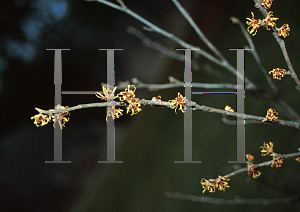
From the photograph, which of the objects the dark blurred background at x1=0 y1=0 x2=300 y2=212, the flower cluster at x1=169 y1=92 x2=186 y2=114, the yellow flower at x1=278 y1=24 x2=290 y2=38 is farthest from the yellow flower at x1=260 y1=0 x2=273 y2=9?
the dark blurred background at x1=0 y1=0 x2=300 y2=212

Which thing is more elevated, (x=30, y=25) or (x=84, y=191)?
(x=30, y=25)

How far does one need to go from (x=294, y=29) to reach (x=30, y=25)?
1995mm

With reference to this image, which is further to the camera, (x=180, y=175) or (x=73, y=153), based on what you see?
(x=73, y=153)

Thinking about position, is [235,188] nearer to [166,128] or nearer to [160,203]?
[160,203]

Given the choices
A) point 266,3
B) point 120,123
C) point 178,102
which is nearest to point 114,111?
point 178,102

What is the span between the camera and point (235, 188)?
137 centimetres

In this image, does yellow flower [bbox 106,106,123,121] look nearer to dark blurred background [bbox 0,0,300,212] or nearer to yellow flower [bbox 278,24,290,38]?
yellow flower [bbox 278,24,290,38]

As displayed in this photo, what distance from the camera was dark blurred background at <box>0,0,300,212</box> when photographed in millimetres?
1408

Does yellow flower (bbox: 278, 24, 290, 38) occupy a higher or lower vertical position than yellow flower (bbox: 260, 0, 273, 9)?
lower

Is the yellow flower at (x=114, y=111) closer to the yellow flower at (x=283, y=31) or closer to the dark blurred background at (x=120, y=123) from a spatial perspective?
the yellow flower at (x=283, y=31)

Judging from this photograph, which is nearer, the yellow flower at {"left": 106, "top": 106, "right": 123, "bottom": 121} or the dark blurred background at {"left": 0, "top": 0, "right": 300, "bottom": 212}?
the yellow flower at {"left": 106, "top": 106, "right": 123, "bottom": 121}

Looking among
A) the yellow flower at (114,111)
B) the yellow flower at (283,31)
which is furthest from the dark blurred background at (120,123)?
the yellow flower at (114,111)

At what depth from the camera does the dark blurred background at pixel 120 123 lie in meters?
1.41

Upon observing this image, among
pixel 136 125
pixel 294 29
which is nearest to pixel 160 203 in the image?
pixel 136 125
